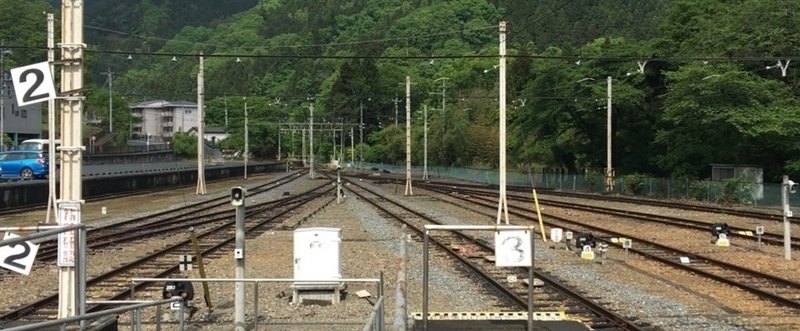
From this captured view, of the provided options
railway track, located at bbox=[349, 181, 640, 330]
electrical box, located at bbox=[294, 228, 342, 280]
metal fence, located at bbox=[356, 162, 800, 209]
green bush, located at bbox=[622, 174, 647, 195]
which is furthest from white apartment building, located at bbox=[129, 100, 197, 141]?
electrical box, located at bbox=[294, 228, 342, 280]

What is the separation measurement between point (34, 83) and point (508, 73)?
232 ft

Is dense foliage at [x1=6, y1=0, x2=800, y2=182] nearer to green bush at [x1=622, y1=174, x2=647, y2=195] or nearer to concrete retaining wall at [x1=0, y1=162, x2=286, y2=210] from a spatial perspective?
green bush at [x1=622, y1=174, x2=647, y2=195]

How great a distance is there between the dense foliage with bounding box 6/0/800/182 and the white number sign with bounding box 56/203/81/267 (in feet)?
54.5

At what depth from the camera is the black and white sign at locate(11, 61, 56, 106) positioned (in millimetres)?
8172

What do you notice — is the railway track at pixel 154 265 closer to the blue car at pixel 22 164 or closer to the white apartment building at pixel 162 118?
the blue car at pixel 22 164

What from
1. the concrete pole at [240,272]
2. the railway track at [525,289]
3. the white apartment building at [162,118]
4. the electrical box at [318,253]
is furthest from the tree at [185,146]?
the concrete pole at [240,272]

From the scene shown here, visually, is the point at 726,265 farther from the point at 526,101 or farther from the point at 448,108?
the point at 448,108

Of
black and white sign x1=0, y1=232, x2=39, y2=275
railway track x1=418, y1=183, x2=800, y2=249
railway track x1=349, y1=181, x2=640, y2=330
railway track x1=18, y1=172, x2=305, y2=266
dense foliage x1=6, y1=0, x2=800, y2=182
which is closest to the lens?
black and white sign x1=0, y1=232, x2=39, y2=275

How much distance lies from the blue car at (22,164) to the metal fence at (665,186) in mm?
26436

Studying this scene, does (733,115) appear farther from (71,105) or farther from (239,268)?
(71,105)

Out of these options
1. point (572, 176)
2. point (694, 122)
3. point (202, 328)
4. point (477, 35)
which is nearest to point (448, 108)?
point (477, 35)

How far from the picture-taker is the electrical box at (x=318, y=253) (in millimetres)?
13039

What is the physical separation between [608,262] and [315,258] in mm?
7249

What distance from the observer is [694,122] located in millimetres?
45531
